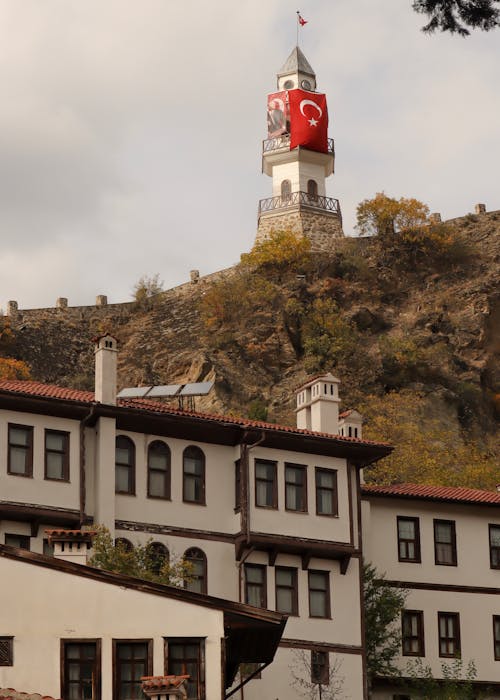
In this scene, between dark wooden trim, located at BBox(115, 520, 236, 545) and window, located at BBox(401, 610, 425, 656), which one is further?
window, located at BBox(401, 610, 425, 656)

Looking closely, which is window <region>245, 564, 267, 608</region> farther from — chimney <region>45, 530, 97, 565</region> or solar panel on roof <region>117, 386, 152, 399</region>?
chimney <region>45, 530, 97, 565</region>

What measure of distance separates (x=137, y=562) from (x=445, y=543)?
43.0 feet

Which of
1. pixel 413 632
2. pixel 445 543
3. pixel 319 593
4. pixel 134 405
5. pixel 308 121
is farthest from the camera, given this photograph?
pixel 308 121

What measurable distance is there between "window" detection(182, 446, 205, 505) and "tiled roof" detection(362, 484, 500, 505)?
578 centimetres

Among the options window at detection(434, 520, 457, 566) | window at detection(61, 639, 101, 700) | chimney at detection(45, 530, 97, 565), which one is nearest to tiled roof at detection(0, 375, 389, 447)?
window at detection(434, 520, 457, 566)

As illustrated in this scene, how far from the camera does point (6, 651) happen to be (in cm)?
2770

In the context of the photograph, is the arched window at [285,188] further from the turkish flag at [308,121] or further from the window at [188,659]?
the window at [188,659]

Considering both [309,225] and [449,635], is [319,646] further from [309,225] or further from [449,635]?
[309,225]

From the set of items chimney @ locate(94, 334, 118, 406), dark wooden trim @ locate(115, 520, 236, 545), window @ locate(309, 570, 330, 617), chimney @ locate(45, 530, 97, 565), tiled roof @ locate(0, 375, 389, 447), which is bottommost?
chimney @ locate(45, 530, 97, 565)

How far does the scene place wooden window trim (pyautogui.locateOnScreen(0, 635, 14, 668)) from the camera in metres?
27.6

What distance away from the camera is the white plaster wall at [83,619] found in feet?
91.6

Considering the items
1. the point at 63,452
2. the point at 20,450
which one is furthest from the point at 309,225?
the point at 20,450

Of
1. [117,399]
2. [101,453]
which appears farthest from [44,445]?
[117,399]

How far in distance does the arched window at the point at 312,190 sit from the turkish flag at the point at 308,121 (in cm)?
234
